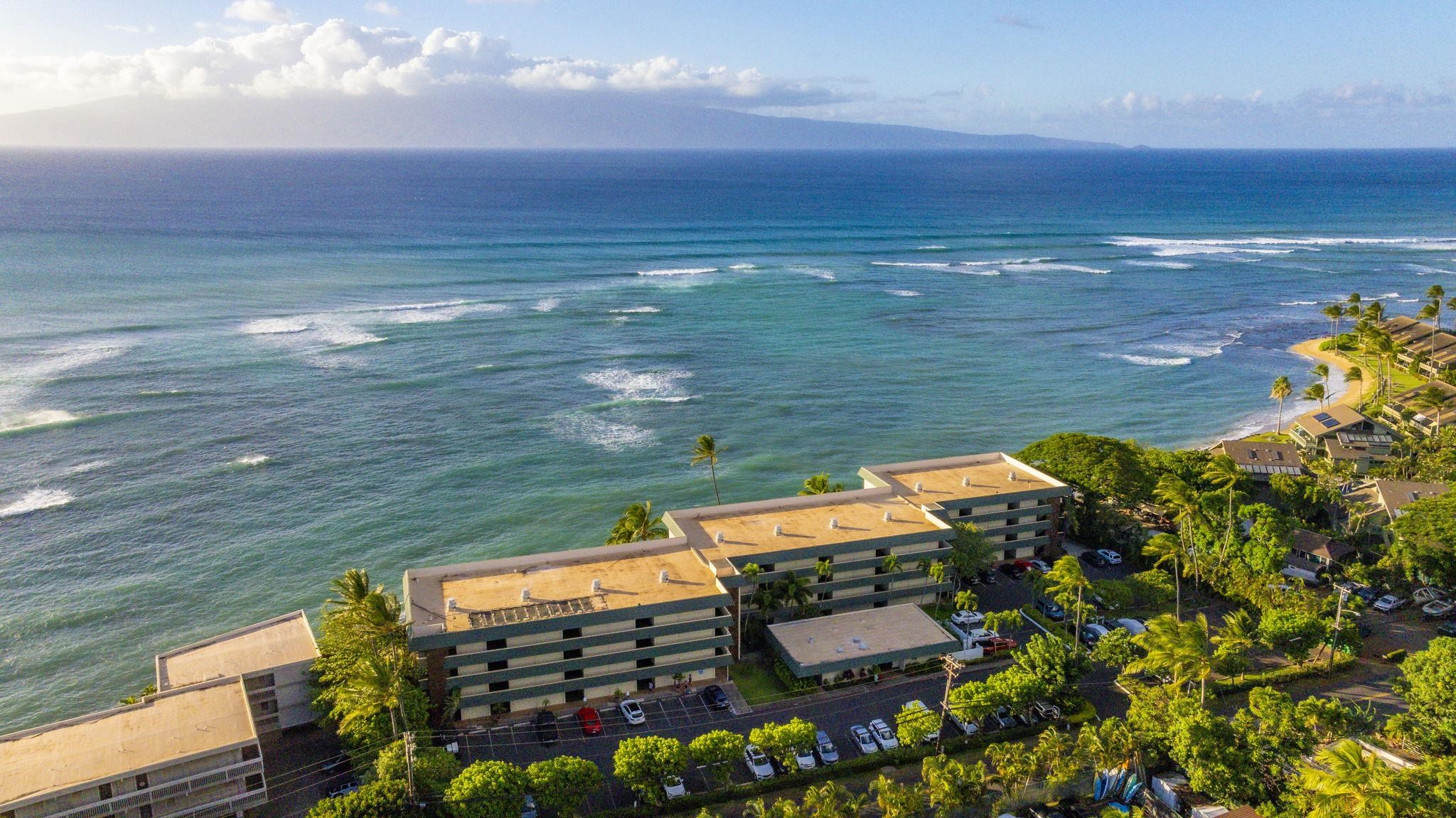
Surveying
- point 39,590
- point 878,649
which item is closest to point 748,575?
point 878,649

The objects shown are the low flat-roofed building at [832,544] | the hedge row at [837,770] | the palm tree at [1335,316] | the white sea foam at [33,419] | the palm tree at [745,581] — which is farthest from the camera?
the palm tree at [1335,316]

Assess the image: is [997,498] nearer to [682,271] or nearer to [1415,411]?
[1415,411]

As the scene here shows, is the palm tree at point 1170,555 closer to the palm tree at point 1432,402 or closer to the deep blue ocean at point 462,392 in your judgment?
the deep blue ocean at point 462,392

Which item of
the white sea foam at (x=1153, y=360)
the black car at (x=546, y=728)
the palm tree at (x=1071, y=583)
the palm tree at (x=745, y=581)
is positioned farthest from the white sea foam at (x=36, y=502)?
the white sea foam at (x=1153, y=360)

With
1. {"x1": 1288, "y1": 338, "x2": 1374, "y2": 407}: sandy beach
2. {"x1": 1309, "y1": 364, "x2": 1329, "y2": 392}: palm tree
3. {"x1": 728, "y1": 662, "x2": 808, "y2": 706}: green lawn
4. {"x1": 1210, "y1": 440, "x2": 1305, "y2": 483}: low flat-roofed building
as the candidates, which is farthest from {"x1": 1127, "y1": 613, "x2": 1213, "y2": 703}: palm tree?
{"x1": 1309, "y1": 364, "x2": 1329, "y2": 392}: palm tree

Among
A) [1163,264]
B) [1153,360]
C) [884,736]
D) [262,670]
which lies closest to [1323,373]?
[1153,360]

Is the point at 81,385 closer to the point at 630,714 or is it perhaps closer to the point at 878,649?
the point at 630,714

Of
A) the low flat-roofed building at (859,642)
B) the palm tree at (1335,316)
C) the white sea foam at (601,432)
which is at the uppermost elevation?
the palm tree at (1335,316)
